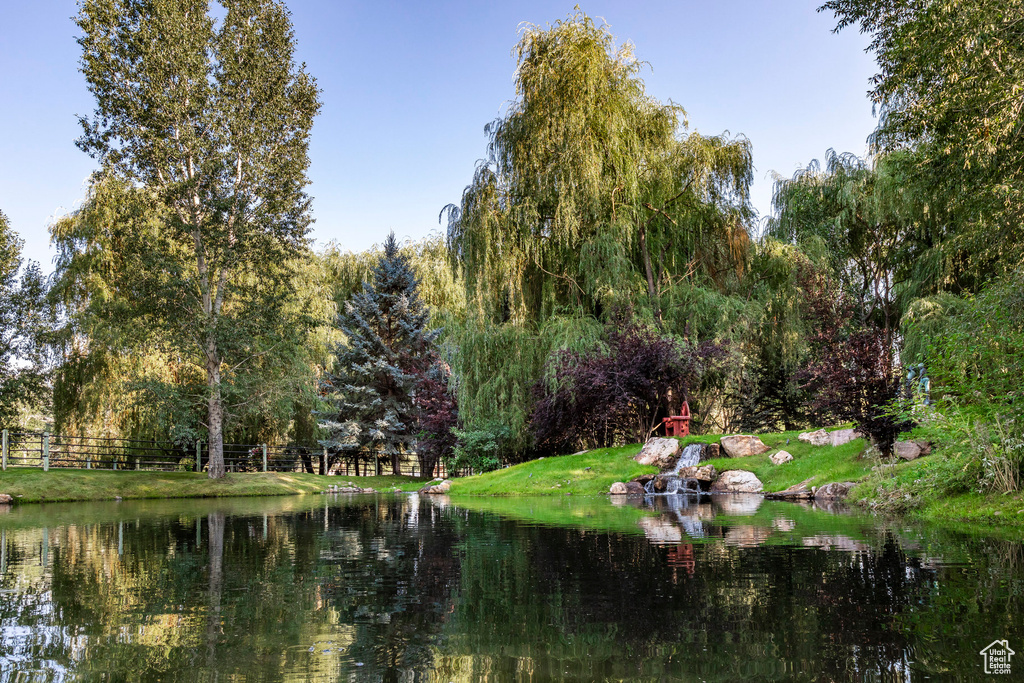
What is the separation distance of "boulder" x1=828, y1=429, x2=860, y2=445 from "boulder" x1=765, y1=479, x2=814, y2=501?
2.33m

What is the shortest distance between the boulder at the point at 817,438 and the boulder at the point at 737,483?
6.64ft

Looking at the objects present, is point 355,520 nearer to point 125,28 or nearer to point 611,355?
point 611,355

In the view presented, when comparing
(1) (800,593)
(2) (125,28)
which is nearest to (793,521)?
(1) (800,593)

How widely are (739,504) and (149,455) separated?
891 inches

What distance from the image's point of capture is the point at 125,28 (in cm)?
2405

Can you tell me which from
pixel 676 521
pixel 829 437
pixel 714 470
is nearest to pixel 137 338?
pixel 714 470

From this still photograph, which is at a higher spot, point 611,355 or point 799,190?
point 799,190

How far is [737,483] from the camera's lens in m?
16.1

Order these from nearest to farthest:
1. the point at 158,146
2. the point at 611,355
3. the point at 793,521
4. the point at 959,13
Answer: the point at 793,521
the point at 959,13
the point at 611,355
the point at 158,146

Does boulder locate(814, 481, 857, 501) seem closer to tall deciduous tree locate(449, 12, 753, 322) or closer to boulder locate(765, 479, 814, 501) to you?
boulder locate(765, 479, 814, 501)

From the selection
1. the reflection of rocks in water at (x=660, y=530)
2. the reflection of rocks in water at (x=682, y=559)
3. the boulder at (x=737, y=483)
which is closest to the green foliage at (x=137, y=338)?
the boulder at (x=737, y=483)

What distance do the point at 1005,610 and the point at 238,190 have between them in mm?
26276

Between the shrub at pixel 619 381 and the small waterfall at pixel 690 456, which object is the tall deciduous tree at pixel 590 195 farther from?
the small waterfall at pixel 690 456

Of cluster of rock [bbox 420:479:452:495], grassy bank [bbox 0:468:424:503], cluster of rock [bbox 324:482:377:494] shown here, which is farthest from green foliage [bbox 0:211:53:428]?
cluster of rock [bbox 420:479:452:495]
